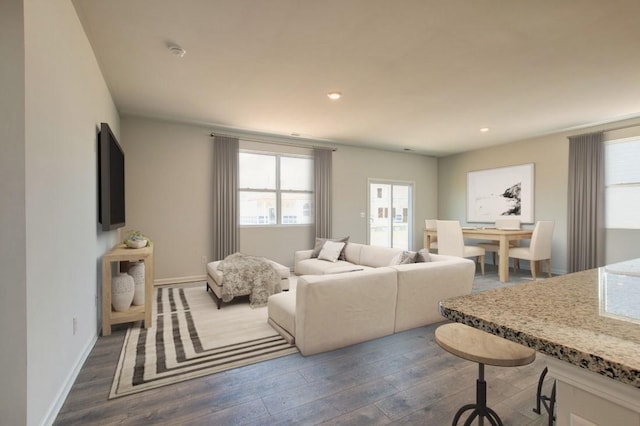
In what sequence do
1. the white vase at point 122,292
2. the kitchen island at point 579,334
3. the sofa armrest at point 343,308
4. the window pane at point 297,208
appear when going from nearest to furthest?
the kitchen island at point 579,334 → the sofa armrest at point 343,308 → the white vase at point 122,292 → the window pane at point 297,208

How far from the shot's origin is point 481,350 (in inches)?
51.6

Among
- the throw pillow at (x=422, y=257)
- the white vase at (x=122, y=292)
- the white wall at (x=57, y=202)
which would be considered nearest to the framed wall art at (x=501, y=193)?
the throw pillow at (x=422, y=257)

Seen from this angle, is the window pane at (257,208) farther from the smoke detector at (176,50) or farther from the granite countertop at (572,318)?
the granite countertop at (572,318)

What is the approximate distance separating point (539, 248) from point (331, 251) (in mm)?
3467

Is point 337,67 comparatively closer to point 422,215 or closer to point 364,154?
→ point 364,154

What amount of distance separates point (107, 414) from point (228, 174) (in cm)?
390

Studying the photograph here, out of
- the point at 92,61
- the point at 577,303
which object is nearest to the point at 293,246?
the point at 92,61

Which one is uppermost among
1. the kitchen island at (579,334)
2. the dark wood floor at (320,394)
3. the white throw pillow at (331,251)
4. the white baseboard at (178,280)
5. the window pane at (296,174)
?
the window pane at (296,174)

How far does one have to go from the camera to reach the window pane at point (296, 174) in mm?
5843

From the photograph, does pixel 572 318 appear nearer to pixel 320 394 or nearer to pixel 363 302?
pixel 320 394

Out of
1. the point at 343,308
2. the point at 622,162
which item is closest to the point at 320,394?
the point at 343,308
